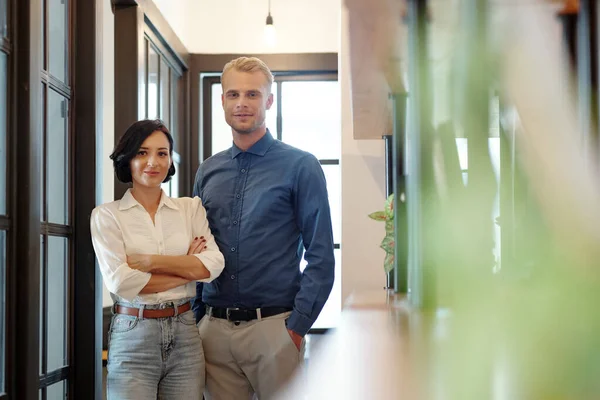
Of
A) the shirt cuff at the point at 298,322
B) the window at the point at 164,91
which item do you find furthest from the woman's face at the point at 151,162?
the window at the point at 164,91

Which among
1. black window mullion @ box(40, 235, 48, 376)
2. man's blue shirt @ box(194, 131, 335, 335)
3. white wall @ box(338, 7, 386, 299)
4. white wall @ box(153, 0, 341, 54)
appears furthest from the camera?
white wall @ box(153, 0, 341, 54)

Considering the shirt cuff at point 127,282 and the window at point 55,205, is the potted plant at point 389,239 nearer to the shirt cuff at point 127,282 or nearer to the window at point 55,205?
the shirt cuff at point 127,282

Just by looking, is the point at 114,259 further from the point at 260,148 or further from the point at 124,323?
the point at 260,148

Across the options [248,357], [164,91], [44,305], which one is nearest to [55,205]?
[44,305]

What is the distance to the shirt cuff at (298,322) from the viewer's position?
202 cm

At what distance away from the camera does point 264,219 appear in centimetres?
208

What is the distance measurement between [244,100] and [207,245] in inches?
16.7

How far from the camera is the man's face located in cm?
213

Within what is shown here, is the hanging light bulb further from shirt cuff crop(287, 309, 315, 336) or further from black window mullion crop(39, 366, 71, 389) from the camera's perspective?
shirt cuff crop(287, 309, 315, 336)

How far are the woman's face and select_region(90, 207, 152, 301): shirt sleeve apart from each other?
0.47 ft

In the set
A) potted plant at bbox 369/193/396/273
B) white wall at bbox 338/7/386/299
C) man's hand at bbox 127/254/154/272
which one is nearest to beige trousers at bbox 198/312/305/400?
man's hand at bbox 127/254/154/272

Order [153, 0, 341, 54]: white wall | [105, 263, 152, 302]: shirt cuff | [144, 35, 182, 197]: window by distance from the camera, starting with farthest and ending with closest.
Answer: [153, 0, 341, 54]: white wall, [144, 35, 182, 197]: window, [105, 263, 152, 302]: shirt cuff

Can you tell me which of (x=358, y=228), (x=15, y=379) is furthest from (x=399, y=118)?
(x=358, y=228)

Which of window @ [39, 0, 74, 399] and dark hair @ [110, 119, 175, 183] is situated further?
window @ [39, 0, 74, 399]
